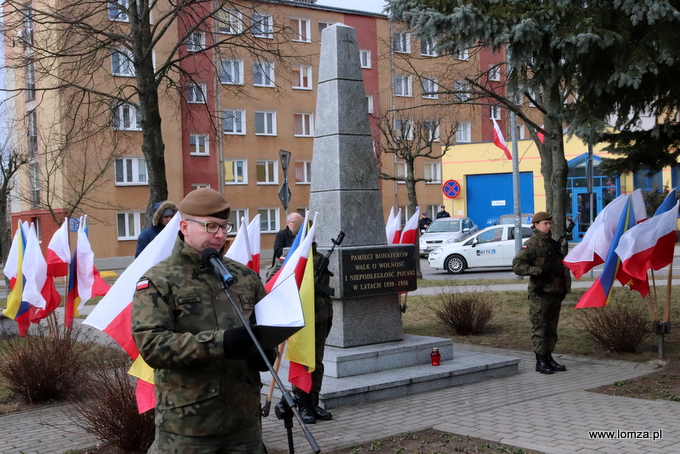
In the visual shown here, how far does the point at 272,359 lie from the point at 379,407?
451 centimetres

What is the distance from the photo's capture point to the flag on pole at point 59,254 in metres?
10.5

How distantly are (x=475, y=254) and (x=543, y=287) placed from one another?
53.3 feet

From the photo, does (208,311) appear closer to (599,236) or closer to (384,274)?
(384,274)

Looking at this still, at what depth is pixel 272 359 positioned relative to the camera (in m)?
3.52

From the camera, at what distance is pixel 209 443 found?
3.58 metres

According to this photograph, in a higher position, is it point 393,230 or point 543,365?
point 393,230

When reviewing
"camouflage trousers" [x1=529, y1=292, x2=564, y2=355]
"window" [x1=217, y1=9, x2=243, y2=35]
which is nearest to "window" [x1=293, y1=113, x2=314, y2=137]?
"window" [x1=217, y1=9, x2=243, y2=35]

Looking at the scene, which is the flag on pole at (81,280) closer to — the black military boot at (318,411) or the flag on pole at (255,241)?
the flag on pole at (255,241)

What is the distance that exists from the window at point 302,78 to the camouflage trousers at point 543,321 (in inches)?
1368

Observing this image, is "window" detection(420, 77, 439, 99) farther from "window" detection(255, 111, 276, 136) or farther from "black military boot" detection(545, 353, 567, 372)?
"window" detection(255, 111, 276, 136)

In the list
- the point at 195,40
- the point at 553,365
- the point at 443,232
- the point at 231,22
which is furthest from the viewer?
the point at 443,232

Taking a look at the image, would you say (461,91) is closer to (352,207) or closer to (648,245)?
(352,207)

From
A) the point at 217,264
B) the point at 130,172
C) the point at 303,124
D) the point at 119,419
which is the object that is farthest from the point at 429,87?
the point at 303,124

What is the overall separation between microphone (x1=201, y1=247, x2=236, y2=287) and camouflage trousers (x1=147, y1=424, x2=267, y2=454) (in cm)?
77
